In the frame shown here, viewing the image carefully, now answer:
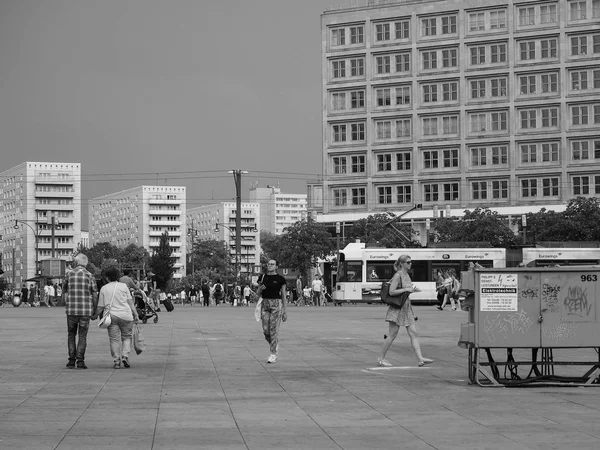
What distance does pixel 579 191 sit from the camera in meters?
103

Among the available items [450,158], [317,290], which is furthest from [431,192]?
[317,290]

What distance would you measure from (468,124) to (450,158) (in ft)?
12.6

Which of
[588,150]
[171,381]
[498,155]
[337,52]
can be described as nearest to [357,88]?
[337,52]

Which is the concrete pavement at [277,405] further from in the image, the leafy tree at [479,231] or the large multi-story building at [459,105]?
the large multi-story building at [459,105]

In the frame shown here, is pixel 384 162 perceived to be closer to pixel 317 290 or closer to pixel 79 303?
pixel 317 290

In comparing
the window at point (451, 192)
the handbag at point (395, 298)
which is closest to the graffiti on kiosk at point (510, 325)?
the handbag at point (395, 298)

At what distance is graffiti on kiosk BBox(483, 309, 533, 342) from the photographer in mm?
13734

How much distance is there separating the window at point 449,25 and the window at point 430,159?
12.0 m

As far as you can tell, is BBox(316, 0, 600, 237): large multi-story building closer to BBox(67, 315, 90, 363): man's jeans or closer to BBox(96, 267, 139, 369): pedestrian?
BBox(96, 267, 139, 369): pedestrian

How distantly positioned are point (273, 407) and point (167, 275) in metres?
137

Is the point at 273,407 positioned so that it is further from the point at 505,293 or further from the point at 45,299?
the point at 45,299

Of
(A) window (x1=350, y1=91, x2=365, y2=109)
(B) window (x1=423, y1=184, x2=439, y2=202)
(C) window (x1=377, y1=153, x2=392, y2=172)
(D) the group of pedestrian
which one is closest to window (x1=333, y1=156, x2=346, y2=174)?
(C) window (x1=377, y1=153, x2=392, y2=172)

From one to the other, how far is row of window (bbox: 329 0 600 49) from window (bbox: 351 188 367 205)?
48.9 ft

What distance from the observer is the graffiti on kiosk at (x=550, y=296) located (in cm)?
1374
